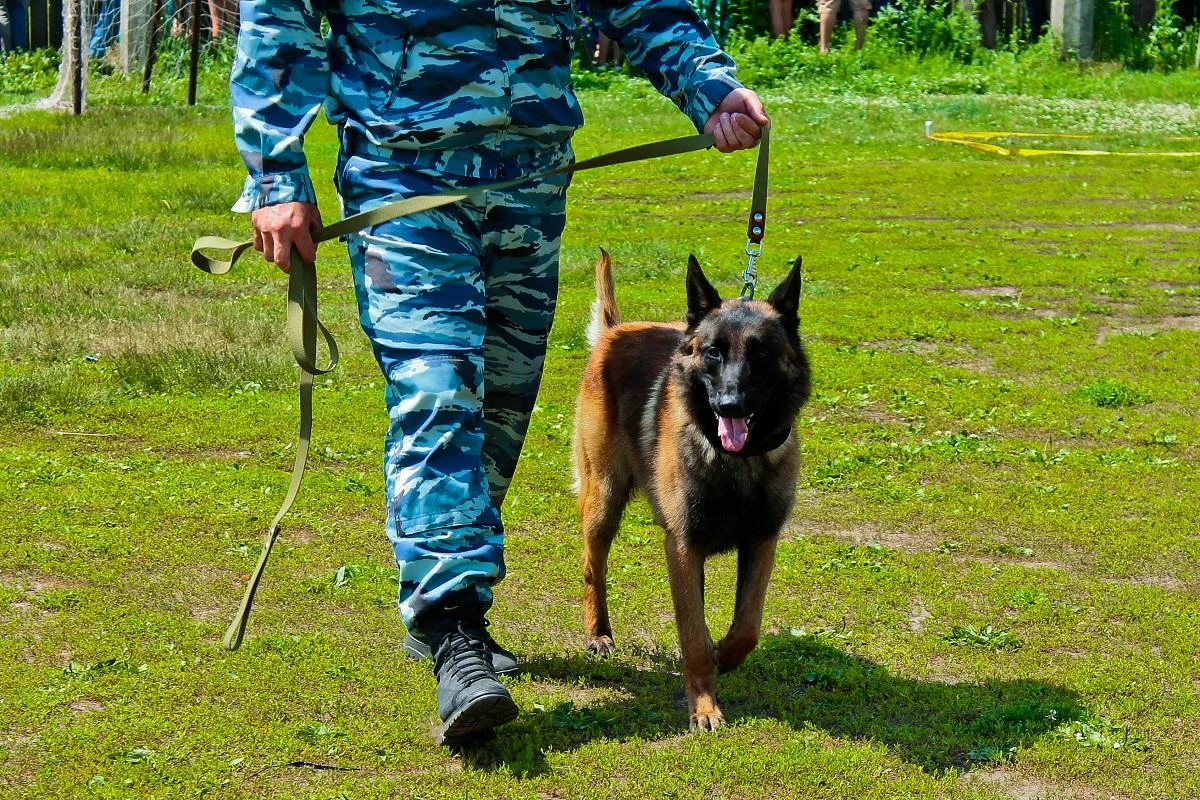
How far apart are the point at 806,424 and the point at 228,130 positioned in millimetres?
11983

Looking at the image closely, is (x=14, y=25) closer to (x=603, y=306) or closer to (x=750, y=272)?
(x=603, y=306)

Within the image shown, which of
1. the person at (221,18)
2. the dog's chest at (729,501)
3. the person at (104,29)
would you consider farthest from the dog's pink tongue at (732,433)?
the person at (104,29)

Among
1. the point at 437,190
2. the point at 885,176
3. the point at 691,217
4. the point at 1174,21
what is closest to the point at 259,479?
the point at 437,190

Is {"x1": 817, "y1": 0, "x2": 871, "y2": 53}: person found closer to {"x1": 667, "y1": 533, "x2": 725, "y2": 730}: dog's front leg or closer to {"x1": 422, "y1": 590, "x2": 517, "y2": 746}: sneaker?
{"x1": 667, "y1": 533, "x2": 725, "y2": 730}: dog's front leg

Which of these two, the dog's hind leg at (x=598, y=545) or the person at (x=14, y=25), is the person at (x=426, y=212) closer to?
the dog's hind leg at (x=598, y=545)

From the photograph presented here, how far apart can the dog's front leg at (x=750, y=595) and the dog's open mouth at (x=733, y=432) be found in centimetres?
41

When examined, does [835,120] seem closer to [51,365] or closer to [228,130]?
[228,130]

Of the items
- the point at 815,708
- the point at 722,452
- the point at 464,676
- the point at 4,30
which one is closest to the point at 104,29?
the point at 4,30

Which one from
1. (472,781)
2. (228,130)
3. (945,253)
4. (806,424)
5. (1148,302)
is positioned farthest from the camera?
(228,130)

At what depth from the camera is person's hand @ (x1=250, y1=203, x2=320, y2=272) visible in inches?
153

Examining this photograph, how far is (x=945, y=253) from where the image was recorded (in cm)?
1223

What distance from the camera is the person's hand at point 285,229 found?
3.88 meters

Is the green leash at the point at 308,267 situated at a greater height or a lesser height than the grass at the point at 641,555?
greater

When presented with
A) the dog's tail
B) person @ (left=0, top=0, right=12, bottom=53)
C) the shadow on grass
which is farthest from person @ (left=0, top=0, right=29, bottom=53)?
the shadow on grass
